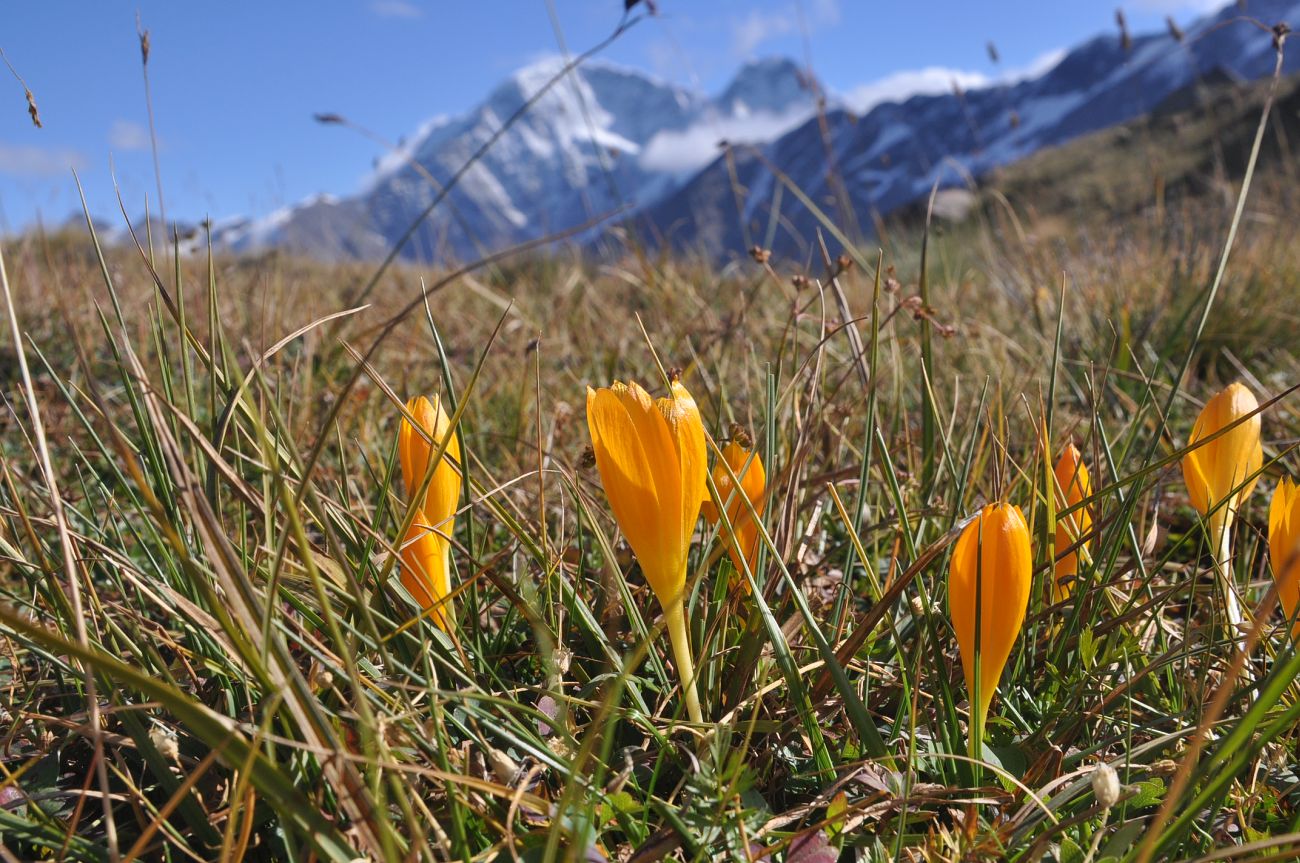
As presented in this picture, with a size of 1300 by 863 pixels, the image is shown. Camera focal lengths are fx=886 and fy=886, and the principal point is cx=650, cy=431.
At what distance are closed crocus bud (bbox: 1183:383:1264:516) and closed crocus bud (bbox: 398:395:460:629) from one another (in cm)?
89

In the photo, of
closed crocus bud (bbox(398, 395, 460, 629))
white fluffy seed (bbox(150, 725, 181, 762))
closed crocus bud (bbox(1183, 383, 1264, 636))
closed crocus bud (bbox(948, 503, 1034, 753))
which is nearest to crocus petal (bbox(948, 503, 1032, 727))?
closed crocus bud (bbox(948, 503, 1034, 753))

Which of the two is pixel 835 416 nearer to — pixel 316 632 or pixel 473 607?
pixel 473 607

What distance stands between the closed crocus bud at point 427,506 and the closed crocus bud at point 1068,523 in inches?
30.5

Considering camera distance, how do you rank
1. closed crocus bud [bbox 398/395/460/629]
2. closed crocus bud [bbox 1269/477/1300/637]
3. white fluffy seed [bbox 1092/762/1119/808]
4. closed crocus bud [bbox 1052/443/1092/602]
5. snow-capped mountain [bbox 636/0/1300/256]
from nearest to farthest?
white fluffy seed [bbox 1092/762/1119/808] → closed crocus bud [bbox 1269/477/1300/637] → closed crocus bud [bbox 398/395/460/629] → closed crocus bud [bbox 1052/443/1092/602] → snow-capped mountain [bbox 636/0/1300/256]

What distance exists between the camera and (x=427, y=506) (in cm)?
110

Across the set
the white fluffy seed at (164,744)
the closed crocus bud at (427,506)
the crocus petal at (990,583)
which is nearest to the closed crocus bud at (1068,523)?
the crocus petal at (990,583)

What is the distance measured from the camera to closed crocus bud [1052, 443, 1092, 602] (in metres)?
1.15

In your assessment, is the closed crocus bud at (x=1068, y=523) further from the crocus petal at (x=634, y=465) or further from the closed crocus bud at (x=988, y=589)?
the crocus petal at (x=634, y=465)

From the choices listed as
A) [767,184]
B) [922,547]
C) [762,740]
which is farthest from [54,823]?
[767,184]

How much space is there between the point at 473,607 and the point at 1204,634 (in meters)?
0.98

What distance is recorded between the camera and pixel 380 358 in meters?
3.23

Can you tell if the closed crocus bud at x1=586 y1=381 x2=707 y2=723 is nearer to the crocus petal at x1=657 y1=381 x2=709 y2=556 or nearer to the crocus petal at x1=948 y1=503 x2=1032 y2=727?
the crocus petal at x1=657 y1=381 x2=709 y2=556

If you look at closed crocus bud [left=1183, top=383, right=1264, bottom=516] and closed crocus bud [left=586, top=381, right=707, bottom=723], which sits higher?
closed crocus bud [left=586, top=381, right=707, bottom=723]

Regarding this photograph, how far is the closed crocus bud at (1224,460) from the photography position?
3.46ft
